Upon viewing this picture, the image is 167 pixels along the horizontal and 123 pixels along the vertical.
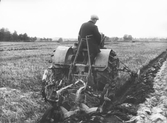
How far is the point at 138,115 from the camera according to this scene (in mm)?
4703

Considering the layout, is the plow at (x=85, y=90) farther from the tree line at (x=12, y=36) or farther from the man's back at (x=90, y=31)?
the tree line at (x=12, y=36)

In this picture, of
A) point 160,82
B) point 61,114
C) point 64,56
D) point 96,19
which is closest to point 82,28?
point 96,19

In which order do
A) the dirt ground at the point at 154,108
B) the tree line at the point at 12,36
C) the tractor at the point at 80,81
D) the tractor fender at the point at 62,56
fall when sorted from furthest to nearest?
the tree line at the point at 12,36 < the tractor fender at the point at 62,56 < the tractor at the point at 80,81 < the dirt ground at the point at 154,108

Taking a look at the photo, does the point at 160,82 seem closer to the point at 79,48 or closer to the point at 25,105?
the point at 79,48

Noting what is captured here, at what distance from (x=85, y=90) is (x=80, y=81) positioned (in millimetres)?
675

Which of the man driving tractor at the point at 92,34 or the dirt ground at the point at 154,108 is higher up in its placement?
the man driving tractor at the point at 92,34

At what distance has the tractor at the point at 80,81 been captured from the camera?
4680 millimetres

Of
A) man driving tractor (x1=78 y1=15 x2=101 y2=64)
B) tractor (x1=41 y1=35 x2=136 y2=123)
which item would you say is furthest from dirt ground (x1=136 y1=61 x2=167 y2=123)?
man driving tractor (x1=78 y1=15 x2=101 y2=64)

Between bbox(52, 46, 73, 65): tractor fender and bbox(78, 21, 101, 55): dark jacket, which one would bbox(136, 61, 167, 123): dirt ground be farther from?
bbox(52, 46, 73, 65): tractor fender

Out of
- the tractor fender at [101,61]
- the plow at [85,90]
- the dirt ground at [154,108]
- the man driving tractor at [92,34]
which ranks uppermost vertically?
the man driving tractor at [92,34]

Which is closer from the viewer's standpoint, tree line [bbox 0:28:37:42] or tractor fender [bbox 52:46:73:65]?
tractor fender [bbox 52:46:73:65]

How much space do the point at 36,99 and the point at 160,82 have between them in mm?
4902

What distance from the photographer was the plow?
454 cm

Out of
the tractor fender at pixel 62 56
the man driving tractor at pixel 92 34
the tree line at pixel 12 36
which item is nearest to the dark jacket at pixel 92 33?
the man driving tractor at pixel 92 34
